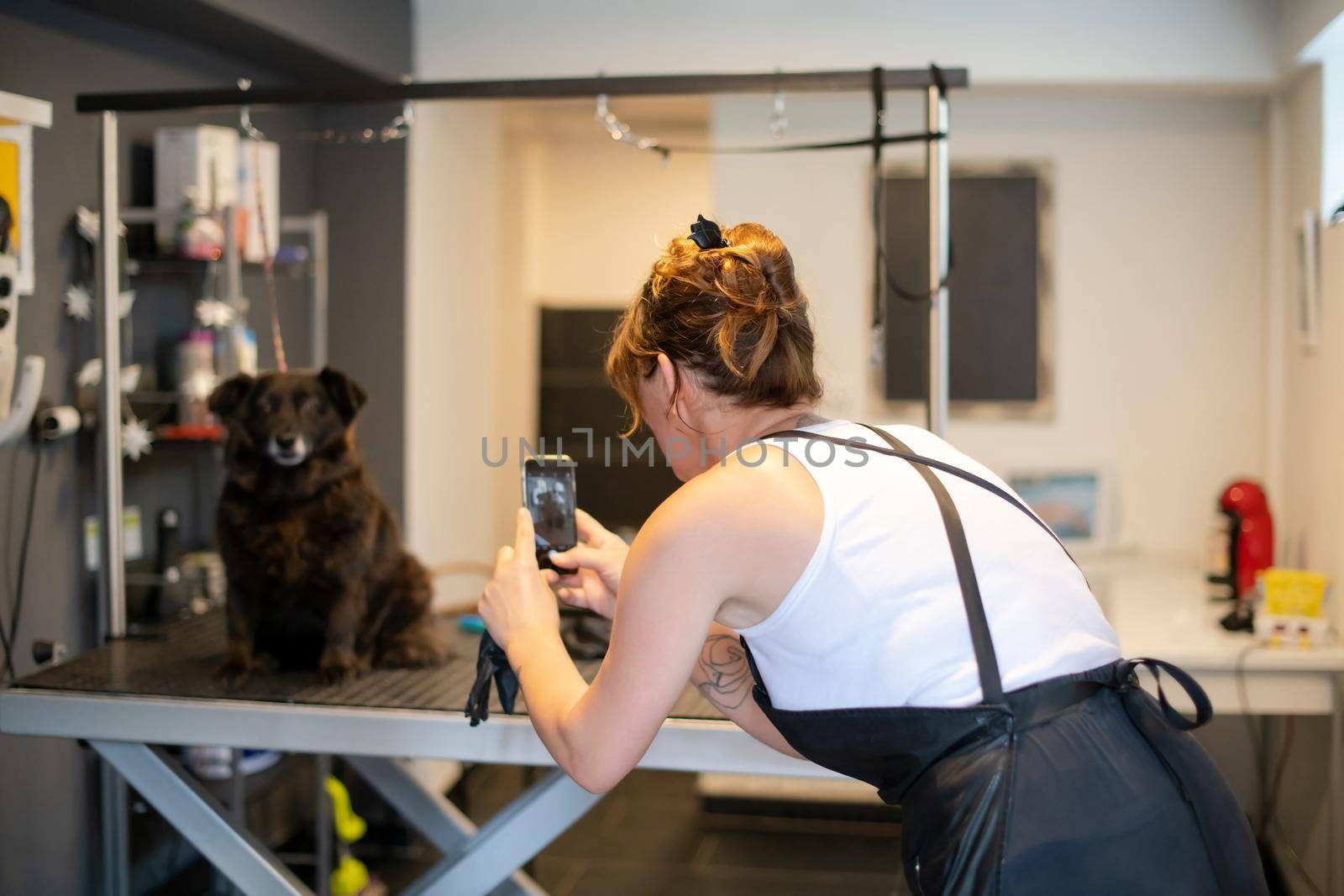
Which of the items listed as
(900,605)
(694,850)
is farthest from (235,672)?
(694,850)

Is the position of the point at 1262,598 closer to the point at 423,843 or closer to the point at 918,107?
the point at 918,107

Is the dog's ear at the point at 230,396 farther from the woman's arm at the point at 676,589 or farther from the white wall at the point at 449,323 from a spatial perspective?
the white wall at the point at 449,323

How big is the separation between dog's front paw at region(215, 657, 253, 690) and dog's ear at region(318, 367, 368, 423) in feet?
1.44

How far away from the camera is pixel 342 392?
1932 mm

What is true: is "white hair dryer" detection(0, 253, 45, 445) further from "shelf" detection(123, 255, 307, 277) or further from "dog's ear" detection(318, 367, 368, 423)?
"shelf" detection(123, 255, 307, 277)

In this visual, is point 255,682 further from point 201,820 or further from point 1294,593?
point 1294,593

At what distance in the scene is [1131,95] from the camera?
365 cm

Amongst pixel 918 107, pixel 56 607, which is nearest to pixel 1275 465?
pixel 918 107

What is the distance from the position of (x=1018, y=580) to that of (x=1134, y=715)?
0.18 metres

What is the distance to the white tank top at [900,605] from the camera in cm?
104

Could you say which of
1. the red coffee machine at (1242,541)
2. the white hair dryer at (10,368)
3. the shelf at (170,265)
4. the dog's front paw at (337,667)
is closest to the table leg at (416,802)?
the dog's front paw at (337,667)

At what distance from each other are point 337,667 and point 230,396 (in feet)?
1.58

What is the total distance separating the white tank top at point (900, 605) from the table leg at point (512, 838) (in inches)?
30.7

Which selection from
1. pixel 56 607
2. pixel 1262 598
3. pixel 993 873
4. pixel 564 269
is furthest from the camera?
pixel 564 269
